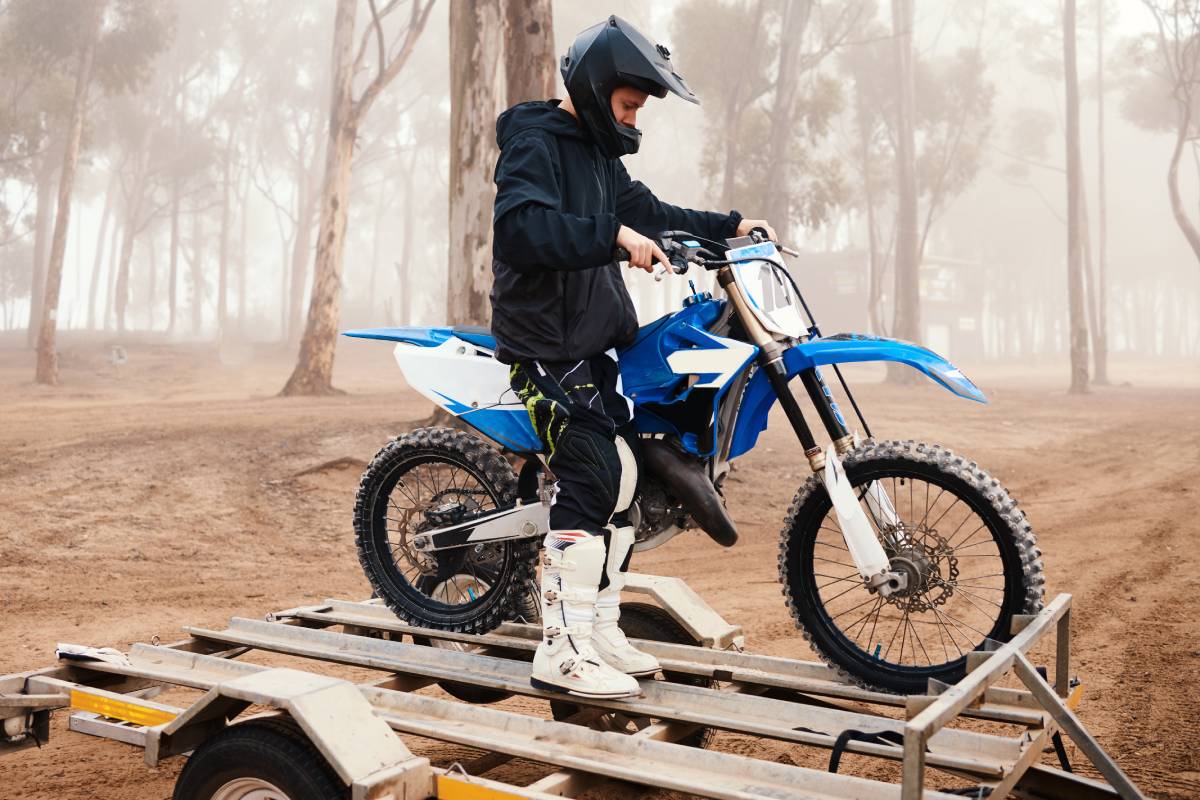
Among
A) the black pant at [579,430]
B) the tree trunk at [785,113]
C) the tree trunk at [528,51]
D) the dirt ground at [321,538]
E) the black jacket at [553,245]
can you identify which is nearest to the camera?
the black jacket at [553,245]

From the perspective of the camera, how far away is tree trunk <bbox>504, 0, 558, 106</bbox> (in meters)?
11.0

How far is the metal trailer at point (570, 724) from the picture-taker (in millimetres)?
2824

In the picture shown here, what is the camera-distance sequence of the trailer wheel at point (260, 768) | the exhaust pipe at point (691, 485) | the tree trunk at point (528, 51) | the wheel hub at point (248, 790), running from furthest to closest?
the tree trunk at point (528, 51), the exhaust pipe at point (691, 485), the wheel hub at point (248, 790), the trailer wheel at point (260, 768)

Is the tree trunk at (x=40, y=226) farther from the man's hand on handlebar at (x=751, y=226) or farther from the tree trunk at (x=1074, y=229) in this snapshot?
the man's hand on handlebar at (x=751, y=226)

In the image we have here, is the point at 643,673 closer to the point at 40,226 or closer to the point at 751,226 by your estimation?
the point at 751,226

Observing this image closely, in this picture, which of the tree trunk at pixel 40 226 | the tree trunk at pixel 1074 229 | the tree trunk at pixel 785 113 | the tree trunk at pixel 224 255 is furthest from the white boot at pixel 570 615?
the tree trunk at pixel 40 226

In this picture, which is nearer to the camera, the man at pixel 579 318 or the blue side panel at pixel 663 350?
the man at pixel 579 318

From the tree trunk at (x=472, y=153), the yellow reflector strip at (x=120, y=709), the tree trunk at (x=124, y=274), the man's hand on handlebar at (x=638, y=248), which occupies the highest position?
the tree trunk at (x=124, y=274)

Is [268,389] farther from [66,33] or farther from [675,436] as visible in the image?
[675,436]

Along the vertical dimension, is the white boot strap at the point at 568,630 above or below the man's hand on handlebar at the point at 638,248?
below

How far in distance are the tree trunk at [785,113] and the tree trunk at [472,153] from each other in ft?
36.1

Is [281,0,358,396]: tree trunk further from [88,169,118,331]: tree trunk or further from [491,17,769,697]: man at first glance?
[88,169,118,331]: tree trunk

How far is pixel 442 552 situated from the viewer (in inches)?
177

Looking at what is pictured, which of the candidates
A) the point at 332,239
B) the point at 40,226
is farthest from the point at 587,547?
the point at 40,226
